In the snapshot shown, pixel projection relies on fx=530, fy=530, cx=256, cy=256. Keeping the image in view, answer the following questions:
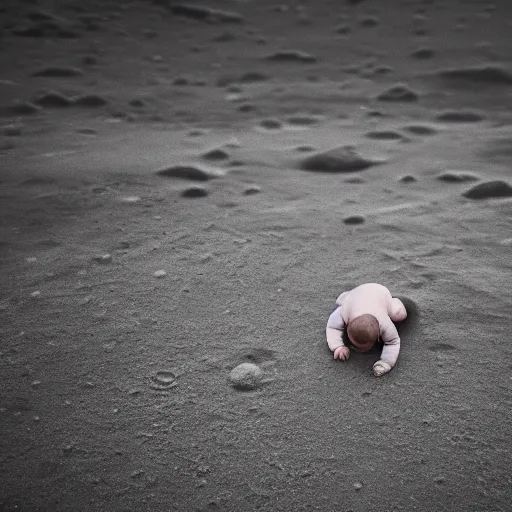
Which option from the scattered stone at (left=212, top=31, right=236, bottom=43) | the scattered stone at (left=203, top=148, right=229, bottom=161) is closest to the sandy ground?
the scattered stone at (left=203, top=148, right=229, bottom=161)

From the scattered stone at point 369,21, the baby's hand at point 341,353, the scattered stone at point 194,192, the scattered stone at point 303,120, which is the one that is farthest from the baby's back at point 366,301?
the scattered stone at point 369,21

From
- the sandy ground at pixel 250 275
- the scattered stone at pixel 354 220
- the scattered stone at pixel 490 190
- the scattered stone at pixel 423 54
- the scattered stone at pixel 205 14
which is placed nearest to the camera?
the sandy ground at pixel 250 275

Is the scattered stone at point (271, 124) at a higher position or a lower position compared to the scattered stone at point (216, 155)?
higher

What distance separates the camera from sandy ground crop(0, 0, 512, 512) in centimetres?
140

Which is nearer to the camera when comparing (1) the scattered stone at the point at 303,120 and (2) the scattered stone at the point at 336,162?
(2) the scattered stone at the point at 336,162

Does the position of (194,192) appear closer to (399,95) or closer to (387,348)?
(387,348)

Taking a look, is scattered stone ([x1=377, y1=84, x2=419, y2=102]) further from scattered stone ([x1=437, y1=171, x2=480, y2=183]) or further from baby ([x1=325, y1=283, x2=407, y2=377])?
baby ([x1=325, y1=283, x2=407, y2=377])

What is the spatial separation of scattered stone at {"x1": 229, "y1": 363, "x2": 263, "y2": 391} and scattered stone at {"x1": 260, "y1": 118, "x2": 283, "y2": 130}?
215 cm

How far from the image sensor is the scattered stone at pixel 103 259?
2182mm

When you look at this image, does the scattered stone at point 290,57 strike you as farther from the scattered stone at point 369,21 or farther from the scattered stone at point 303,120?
the scattered stone at point 303,120

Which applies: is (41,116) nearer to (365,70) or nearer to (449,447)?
(365,70)

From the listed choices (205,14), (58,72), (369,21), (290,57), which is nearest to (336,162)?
(290,57)

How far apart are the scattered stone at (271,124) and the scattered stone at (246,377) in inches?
84.6

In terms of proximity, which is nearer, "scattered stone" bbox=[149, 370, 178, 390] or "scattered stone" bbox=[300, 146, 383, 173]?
"scattered stone" bbox=[149, 370, 178, 390]
